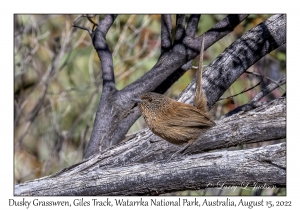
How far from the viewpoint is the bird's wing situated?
14.7 ft

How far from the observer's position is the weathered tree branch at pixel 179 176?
3.81m

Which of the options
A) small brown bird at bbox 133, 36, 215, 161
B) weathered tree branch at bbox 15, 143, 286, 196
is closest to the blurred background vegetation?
small brown bird at bbox 133, 36, 215, 161

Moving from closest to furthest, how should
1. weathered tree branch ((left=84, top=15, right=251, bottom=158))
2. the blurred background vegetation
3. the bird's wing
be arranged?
the bird's wing, weathered tree branch ((left=84, top=15, right=251, bottom=158)), the blurred background vegetation

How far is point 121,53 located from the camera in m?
7.41

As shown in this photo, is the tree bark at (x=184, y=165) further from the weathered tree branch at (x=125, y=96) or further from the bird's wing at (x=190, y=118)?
the weathered tree branch at (x=125, y=96)

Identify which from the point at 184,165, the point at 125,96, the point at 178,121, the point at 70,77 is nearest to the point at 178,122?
the point at 178,121

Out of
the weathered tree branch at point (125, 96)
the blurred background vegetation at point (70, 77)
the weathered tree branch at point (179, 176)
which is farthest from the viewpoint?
the blurred background vegetation at point (70, 77)

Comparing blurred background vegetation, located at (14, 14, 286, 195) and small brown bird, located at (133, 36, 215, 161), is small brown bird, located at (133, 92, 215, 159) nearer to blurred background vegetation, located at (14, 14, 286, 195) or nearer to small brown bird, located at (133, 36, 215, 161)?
small brown bird, located at (133, 36, 215, 161)

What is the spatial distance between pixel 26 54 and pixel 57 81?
2.98ft

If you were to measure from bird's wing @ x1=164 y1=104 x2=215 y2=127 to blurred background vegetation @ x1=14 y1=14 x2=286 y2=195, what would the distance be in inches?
62.2

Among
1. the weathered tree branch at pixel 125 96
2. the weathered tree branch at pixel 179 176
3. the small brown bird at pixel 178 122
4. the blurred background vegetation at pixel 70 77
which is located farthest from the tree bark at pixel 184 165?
the blurred background vegetation at pixel 70 77

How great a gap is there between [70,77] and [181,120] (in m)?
3.45

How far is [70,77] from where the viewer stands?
7.62m
